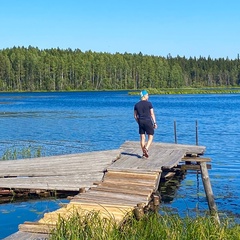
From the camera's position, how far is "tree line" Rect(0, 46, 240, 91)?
409 feet

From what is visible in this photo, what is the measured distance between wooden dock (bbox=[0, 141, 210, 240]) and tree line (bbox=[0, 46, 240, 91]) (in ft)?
358

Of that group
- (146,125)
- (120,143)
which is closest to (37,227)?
(146,125)

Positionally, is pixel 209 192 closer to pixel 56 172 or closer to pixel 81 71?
pixel 56 172

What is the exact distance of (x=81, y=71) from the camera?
12900cm

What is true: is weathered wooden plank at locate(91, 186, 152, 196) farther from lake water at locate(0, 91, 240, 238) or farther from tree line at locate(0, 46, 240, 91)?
tree line at locate(0, 46, 240, 91)

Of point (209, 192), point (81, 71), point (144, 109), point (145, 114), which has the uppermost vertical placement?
point (81, 71)

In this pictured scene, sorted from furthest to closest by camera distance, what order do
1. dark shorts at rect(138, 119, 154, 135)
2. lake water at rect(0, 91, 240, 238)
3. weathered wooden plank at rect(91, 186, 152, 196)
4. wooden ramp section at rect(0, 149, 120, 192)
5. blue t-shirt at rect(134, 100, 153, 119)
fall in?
1. dark shorts at rect(138, 119, 154, 135)
2. blue t-shirt at rect(134, 100, 153, 119)
3. wooden ramp section at rect(0, 149, 120, 192)
4. lake water at rect(0, 91, 240, 238)
5. weathered wooden plank at rect(91, 186, 152, 196)

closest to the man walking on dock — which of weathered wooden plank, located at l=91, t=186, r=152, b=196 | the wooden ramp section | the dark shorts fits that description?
the dark shorts

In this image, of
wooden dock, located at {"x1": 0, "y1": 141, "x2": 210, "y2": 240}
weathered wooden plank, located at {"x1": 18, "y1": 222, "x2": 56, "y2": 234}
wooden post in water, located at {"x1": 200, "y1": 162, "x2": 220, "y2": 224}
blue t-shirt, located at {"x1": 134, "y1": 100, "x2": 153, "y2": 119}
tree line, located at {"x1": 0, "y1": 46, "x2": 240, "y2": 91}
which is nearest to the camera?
weathered wooden plank, located at {"x1": 18, "y1": 222, "x2": 56, "y2": 234}

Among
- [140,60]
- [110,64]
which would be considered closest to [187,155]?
[110,64]

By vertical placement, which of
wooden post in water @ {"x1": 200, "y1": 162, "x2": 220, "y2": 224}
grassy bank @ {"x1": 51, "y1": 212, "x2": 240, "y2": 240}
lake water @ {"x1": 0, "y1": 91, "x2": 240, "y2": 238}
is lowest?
lake water @ {"x1": 0, "y1": 91, "x2": 240, "y2": 238}

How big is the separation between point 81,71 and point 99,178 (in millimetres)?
115988

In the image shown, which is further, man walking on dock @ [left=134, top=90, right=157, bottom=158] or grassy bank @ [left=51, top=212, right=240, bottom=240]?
man walking on dock @ [left=134, top=90, right=157, bottom=158]

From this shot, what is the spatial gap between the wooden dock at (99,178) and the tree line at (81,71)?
10898 centimetres
